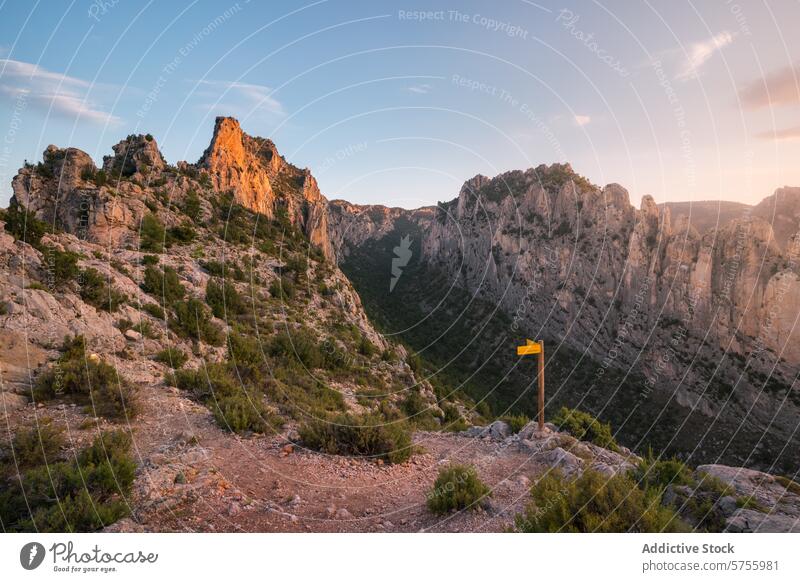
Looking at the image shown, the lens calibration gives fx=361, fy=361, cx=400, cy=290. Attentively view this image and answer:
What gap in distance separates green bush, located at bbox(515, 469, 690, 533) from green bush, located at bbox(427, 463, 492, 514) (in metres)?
1.07

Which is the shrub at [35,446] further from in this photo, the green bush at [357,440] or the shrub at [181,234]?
the shrub at [181,234]

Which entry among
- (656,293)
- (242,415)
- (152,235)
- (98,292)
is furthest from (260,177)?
(656,293)

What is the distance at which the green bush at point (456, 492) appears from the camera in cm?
581

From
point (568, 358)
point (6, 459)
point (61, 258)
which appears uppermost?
point (61, 258)

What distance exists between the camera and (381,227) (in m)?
150

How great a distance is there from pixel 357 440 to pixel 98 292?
34.4 ft

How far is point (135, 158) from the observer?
3434 cm

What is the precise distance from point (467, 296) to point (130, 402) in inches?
2894

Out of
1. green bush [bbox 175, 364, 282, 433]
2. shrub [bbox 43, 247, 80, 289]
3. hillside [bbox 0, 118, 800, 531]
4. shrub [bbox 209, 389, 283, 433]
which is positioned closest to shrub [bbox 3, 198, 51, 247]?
hillside [bbox 0, 118, 800, 531]

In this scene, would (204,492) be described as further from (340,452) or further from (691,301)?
(691,301)

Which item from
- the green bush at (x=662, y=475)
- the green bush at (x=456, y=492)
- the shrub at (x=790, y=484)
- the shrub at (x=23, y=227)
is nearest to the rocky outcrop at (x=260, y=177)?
the shrub at (x=23, y=227)
